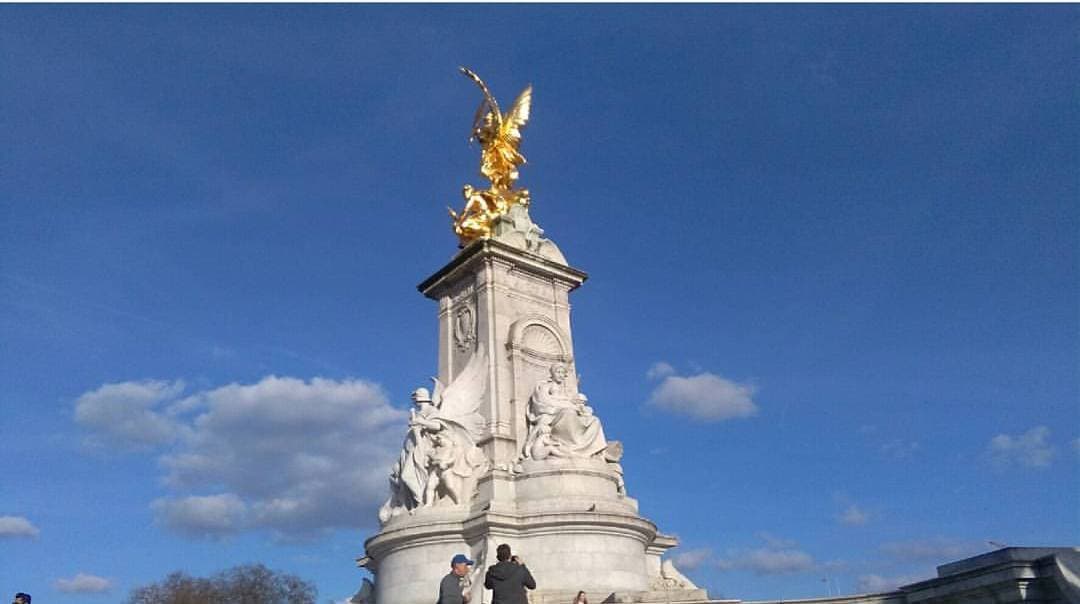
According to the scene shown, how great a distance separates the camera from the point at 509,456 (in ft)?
71.4

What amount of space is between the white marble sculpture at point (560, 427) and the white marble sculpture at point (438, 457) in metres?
1.44

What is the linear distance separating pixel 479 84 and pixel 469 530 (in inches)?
557

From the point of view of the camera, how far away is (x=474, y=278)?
24.8 metres

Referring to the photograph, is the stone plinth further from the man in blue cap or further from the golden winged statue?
the man in blue cap

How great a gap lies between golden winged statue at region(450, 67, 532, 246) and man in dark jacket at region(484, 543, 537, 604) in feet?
56.5

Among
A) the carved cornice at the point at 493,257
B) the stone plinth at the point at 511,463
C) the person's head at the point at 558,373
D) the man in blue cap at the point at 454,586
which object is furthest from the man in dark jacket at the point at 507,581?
the carved cornice at the point at 493,257

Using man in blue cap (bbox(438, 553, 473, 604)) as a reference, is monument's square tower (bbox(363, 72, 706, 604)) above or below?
above

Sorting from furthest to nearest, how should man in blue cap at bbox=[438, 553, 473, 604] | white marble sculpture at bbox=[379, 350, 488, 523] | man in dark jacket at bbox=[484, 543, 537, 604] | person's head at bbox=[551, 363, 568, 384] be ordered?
person's head at bbox=[551, 363, 568, 384] < white marble sculpture at bbox=[379, 350, 488, 523] < man in dark jacket at bbox=[484, 543, 537, 604] < man in blue cap at bbox=[438, 553, 473, 604]

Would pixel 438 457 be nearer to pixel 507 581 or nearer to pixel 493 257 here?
pixel 493 257

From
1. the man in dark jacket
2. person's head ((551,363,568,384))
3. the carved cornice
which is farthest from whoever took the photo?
the carved cornice

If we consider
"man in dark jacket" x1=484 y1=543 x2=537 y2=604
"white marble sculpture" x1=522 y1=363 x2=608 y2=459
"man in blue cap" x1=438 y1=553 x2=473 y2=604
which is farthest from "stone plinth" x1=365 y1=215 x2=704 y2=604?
"man in blue cap" x1=438 y1=553 x2=473 y2=604

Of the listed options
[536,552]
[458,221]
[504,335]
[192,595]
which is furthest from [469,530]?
[192,595]

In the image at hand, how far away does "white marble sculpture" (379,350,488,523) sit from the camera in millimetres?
20984

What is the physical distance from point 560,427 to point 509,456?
156cm
